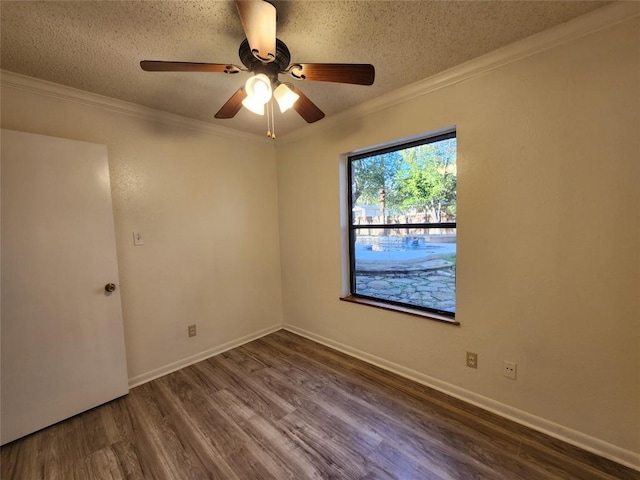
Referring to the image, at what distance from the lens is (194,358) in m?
2.60

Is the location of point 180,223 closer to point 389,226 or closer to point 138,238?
point 138,238

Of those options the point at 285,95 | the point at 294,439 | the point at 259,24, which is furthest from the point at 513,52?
the point at 294,439

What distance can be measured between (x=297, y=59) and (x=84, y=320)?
2.32 m

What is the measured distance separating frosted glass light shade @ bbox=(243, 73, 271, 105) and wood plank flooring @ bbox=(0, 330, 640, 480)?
197cm

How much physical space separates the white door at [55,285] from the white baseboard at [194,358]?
0.20 meters

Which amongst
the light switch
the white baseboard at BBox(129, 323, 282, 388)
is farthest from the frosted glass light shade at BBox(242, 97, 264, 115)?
the white baseboard at BBox(129, 323, 282, 388)

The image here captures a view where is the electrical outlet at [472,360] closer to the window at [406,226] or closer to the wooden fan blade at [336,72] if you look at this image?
the window at [406,226]

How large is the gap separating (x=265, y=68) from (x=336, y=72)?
395 mm

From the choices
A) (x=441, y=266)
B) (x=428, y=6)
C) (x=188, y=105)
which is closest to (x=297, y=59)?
(x=428, y=6)

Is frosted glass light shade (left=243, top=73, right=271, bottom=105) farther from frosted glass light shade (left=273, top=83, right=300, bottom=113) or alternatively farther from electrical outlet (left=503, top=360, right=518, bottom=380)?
electrical outlet (left=503, top=360, right=518, bottom=380)

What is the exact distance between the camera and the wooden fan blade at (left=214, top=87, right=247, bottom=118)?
4.97ft

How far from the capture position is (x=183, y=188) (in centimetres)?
252

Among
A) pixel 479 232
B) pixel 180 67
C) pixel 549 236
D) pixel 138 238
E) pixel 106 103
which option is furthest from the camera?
pixel 138 238

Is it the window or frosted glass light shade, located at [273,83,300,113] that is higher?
frosted glass light shade, located at [273,83,300,113]
